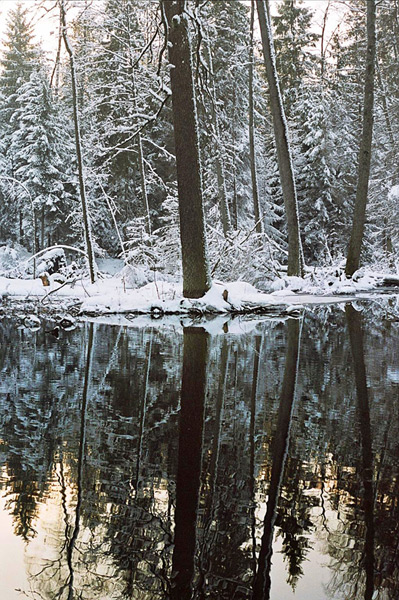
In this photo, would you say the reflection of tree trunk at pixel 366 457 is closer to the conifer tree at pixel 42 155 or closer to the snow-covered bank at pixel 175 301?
the snow-covered bank at pixel 175 301

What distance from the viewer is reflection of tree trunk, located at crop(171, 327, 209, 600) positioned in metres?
1.68

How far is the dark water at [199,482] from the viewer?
5.44ft

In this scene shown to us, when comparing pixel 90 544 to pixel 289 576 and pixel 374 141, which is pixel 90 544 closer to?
pixel 289 576

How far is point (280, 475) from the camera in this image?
2516mm

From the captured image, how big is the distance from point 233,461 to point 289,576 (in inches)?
40.6

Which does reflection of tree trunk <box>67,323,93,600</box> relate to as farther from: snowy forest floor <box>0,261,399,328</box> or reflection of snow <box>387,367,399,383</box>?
snowy forest floor <box>0,261,399,328</box>

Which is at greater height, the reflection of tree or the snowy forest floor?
the snowy forest floor

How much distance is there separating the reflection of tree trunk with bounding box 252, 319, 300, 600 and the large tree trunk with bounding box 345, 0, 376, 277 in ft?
39.7

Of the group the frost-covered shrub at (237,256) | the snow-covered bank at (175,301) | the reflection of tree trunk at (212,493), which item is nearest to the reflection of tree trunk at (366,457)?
the reflection of tree trunk at (212,493)

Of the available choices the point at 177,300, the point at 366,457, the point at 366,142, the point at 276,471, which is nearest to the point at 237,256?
the point at 177,300

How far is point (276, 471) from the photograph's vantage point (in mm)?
2564

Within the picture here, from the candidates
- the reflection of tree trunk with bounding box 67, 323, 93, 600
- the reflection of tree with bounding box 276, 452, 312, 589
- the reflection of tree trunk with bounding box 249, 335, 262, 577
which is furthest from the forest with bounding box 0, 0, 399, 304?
the reflection of tree with bounding box 276, 452, 312, 589

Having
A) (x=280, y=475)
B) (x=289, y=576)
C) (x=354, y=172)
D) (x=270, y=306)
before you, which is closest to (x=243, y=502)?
(x=280, y=475)

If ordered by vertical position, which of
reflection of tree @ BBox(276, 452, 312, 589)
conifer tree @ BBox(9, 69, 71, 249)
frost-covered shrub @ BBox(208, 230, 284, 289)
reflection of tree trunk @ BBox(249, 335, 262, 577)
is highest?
conifer tree @ BBox(9, 69, 71, 249)
